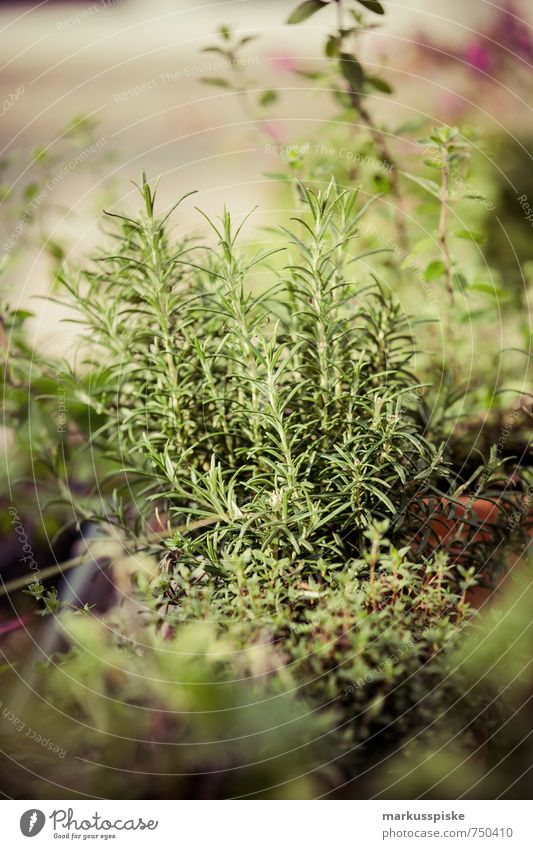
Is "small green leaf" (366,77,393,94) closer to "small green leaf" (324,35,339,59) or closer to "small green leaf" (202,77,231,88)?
"small green leaf" (324,35,339,59)

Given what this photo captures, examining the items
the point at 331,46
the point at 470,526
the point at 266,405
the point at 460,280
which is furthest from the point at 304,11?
the point at 470,526

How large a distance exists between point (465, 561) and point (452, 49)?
1.07 m

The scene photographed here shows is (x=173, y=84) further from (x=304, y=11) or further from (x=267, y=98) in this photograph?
(x=304, y=11)

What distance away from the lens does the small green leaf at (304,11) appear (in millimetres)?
711

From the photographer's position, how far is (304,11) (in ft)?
2.34

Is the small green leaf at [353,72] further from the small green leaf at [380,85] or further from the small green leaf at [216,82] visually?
the small green leaf at [216,82]

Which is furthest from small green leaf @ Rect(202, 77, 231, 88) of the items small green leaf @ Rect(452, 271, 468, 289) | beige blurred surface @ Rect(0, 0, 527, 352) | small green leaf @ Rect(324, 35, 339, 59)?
small green leaf @ Rect(452, 271, 468, 289)

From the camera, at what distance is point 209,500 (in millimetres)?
584

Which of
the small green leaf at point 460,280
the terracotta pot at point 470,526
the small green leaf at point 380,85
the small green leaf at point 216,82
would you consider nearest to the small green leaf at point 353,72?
the small green leaf at point 380,85

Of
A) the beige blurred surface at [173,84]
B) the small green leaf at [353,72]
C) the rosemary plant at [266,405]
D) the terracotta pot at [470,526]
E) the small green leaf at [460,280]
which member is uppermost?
the beige blurred surface at [173,84]

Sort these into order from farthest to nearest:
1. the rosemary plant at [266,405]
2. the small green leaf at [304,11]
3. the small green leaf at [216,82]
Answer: the small green leaf at [216,82] < the small green leaf at [304,11] < the rosemary plant at [266,405]

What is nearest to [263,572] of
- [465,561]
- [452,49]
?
[465,561]

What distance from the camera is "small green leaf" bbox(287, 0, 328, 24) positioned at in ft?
2.33

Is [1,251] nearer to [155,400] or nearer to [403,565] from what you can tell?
[155,400]
